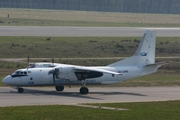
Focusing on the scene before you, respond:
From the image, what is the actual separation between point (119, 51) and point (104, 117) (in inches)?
1800

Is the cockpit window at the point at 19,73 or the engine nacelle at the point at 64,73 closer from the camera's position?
the cockpit window at the point at 19,73

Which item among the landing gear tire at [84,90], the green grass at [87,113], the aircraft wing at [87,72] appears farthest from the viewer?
the landing gear tire at [84,90]

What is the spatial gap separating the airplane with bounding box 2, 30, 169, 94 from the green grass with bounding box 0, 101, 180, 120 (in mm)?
6608

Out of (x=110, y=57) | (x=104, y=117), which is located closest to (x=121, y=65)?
(x=104, y=117)

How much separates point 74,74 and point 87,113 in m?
10.5

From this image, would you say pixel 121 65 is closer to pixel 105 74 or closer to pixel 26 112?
pixel 105 74

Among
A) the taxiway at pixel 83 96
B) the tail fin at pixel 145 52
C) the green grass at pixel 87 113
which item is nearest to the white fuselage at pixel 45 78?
the taxiway at pixel 83 96

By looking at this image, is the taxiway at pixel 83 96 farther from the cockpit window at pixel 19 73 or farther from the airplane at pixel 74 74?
the cockpit window at pixel 19 73

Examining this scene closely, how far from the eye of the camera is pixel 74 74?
1613 inches

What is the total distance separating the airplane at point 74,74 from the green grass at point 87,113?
6608mm

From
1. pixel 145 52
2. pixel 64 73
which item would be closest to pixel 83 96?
pixel 64 73

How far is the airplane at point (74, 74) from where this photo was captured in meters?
40.5

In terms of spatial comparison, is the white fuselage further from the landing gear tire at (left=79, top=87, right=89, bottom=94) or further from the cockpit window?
the landing gear tire at (left=79, top=87, right=89, bottom=94)

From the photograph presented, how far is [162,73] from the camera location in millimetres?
56531
